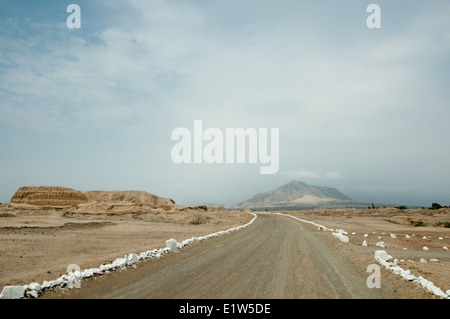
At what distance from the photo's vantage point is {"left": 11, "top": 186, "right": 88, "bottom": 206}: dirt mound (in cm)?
9369

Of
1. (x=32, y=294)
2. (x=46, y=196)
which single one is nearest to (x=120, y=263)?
(x=32, y=294)

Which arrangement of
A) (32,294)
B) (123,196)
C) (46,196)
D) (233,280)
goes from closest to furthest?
(32,294) → (233,280) → (46,196) → (123,196)

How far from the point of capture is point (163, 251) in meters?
15.3

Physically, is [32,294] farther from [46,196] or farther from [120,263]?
[46,196]

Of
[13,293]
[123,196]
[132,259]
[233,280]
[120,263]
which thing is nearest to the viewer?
[13,293]

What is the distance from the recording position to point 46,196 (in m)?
95.3

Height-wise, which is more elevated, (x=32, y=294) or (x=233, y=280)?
(x=32, y=294)

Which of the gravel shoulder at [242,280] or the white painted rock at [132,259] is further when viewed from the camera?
the white painted rock at [132,259]

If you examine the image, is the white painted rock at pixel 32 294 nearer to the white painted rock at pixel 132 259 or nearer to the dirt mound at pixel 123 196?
the white painted rock at pixel 132 259

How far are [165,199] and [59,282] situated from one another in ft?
410

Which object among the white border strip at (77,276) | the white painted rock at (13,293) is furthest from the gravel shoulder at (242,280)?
the white painted rock at (13,293)

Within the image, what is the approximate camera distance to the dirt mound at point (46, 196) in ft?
307
